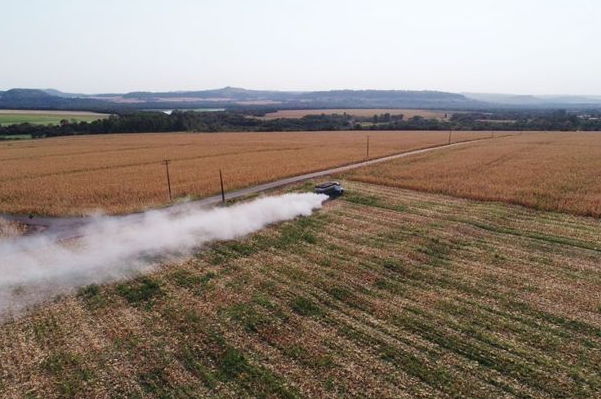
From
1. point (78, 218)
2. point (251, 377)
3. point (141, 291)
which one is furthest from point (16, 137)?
point (251, 377)

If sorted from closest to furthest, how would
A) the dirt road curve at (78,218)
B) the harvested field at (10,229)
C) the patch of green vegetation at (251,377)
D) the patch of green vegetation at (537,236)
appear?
the patch of green vegetation at (251,377), the patch of green vegetation at (537,236), the harvested field at (10,229), the dirt road curve at (78,218)

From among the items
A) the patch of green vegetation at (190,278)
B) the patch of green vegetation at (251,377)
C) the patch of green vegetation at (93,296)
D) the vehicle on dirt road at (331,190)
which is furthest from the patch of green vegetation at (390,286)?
the vehicle on dirt road at (331,190)

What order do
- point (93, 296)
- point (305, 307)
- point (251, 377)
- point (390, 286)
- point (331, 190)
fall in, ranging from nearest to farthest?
point (251, 377) → point (305, 307) → point (93, 296) → point (390, 286) → point (331, 190)

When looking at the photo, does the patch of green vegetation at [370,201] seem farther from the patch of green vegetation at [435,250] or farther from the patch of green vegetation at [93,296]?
the patch of green vegetation at [93,296]

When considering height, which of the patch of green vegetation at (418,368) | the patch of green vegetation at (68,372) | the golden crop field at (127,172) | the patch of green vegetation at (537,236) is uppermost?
the patch of green vegetation at (418,368)

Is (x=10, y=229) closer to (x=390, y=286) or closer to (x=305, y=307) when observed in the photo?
(x=305, y=307)

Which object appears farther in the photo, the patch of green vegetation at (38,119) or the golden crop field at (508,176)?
the patch of green vegetation at (38,119)
